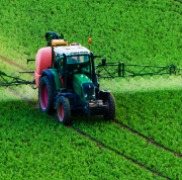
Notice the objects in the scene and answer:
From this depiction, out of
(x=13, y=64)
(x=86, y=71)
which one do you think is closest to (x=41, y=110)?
(x=86, y=71)

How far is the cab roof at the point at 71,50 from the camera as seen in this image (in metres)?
24.0

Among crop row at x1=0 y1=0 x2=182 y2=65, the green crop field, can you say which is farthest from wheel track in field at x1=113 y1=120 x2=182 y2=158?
crop row at x1=0 y1=0 x2=182 y2=65

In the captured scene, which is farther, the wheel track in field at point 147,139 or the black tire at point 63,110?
the black tire at point 63,110

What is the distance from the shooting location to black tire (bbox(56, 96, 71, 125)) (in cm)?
2322

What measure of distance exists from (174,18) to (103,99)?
13738 mm

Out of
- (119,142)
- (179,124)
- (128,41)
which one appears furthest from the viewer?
(128,41)

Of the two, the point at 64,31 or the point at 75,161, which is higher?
the point at 64,31

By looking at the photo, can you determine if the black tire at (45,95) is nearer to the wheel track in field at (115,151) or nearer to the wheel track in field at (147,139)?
the wheel track in field at (115,151)

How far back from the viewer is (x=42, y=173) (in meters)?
20.2

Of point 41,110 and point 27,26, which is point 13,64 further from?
point 41,110

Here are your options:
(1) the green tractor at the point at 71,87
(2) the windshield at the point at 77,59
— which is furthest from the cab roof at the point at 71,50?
(2) the windshield at the point at 77,59

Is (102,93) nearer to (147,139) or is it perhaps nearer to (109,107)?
(109,107)

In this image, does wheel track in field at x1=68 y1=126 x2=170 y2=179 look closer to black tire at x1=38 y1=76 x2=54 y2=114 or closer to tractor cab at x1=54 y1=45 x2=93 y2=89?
black tire at x1=38 y1=76 x2=54 y2=114

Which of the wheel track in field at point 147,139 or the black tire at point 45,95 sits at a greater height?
the black tire at point 45,95
